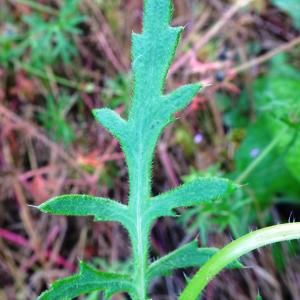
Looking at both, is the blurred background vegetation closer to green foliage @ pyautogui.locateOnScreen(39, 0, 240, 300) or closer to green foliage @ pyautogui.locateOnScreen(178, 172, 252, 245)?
green foliage @ pyautogui.locateOnScreen(178, 172, 252, 245)

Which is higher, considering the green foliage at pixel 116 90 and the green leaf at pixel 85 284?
the green foliage at pixel 116 90

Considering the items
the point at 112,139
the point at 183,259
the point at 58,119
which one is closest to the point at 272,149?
the point at 112,139

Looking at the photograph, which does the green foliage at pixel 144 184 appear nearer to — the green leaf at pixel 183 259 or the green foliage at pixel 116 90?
the green leaf at pixel 183 259

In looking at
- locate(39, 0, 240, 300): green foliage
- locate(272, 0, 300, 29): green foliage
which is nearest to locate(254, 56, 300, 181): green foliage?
locate(272, 0, 300, 29): green foliage

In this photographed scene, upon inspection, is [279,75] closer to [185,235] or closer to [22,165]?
[185,235]

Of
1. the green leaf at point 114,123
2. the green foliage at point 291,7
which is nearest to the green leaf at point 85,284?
the green leaf at point 114,123

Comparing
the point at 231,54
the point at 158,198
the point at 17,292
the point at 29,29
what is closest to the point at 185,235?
the point at 17,292

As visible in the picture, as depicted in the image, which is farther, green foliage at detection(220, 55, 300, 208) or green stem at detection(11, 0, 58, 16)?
green stem at detection(11, 0, 58, 16)
